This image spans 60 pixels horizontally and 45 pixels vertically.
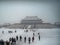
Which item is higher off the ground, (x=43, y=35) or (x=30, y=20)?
(x=30, y=20)

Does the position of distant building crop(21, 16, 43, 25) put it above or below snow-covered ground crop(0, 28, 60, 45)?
above

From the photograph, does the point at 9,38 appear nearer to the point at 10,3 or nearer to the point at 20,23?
the point at 20,23

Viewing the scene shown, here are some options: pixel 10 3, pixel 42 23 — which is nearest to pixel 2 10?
pixel 10 3

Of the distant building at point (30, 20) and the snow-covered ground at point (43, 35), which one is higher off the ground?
the distant building at point (30, 20)

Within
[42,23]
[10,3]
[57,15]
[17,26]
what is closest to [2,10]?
[10,3]

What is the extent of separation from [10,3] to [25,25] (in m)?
0.67

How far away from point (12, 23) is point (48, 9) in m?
0.97

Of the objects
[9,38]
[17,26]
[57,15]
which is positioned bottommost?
[9,38]

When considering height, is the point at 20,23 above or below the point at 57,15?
below

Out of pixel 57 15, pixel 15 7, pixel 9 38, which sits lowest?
pixel 9 38

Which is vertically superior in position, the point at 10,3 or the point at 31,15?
the point at 10,3

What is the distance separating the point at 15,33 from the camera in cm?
293

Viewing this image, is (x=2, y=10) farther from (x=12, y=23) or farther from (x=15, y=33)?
(x=15, y=33)

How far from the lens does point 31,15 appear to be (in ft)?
9.73
